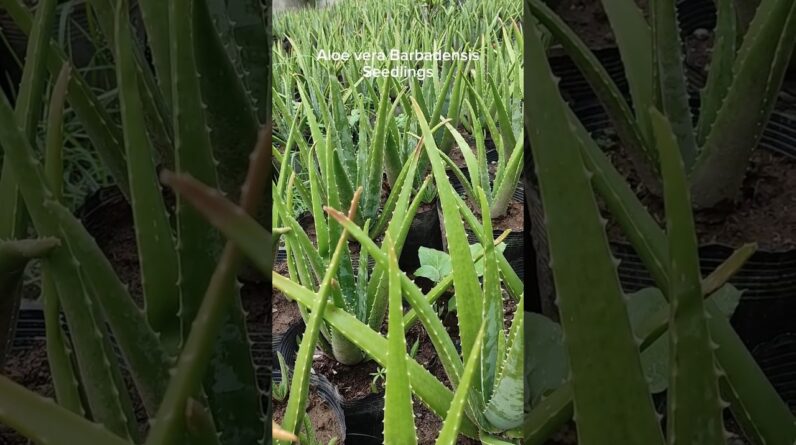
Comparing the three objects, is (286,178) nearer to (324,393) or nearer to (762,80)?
(324,393)

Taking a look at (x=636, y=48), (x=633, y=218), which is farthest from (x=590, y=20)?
(x=633, y=218)

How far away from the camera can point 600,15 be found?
0.31 meters

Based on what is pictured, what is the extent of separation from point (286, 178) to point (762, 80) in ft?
0.88

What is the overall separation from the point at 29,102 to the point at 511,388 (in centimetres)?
30

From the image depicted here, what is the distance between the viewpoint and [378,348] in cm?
33

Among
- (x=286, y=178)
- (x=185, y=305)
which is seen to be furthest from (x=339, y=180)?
(x=185, y=305)

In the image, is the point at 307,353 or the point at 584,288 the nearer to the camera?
the point at 584,288

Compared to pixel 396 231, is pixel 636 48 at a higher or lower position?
higher

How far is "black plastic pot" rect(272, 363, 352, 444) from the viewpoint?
1.17ft

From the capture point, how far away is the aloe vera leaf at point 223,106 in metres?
0.29

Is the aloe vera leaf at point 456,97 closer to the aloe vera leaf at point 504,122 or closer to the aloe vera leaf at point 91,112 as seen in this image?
the aloe vera leaf at point 504,122

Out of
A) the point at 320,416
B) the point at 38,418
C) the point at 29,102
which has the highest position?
the point at 29,102

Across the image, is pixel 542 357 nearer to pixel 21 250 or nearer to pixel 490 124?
pixel 490 124

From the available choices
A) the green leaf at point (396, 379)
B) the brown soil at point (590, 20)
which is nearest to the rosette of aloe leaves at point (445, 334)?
the green leaf at point (396, 379)
